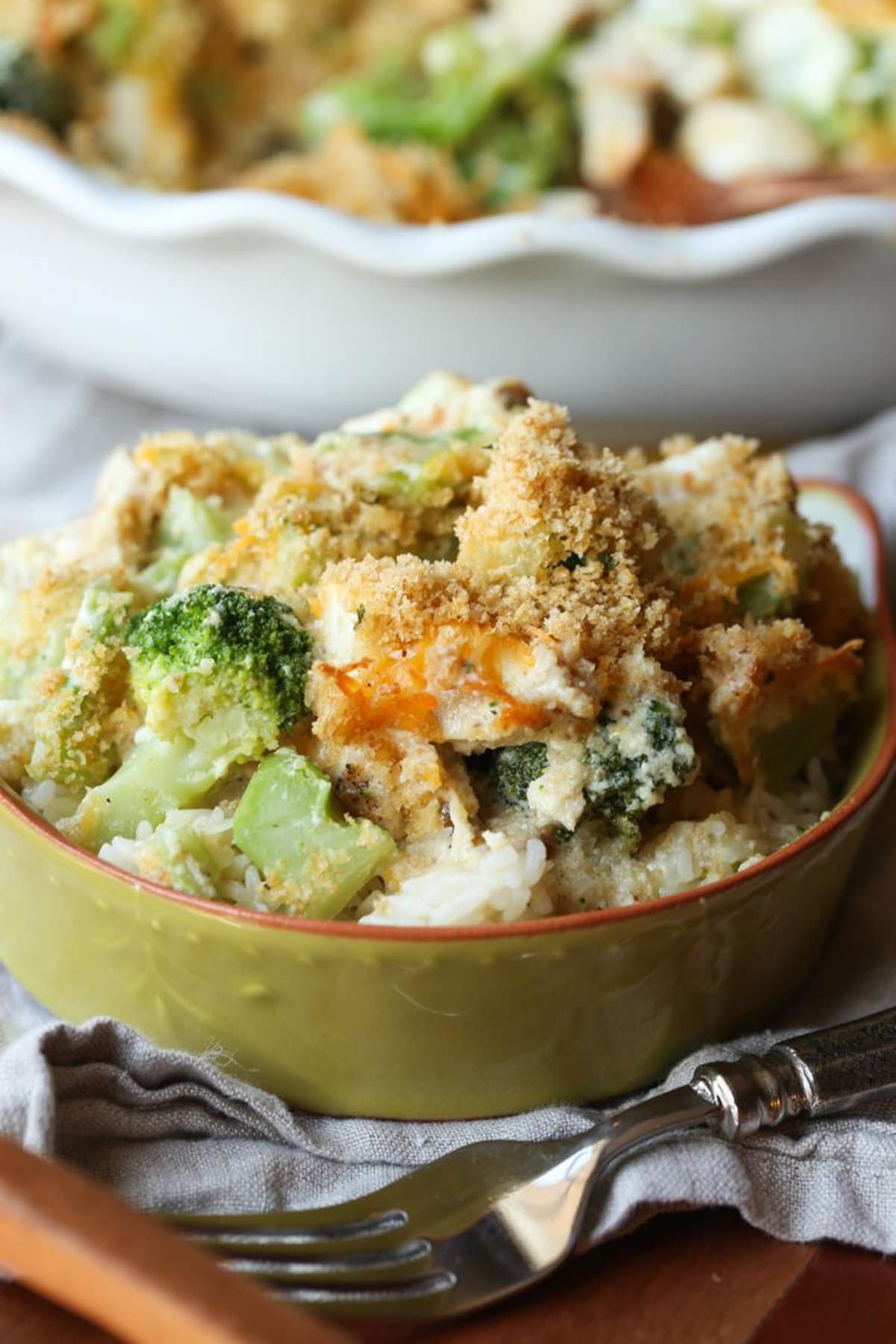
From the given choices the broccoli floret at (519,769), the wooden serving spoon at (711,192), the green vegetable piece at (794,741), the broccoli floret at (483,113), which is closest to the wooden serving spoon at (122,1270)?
the broccoli floret at (519,769)

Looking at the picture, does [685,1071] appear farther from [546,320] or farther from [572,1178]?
[546,320]

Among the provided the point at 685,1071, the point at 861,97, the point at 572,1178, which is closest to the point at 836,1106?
the point at 685,1071

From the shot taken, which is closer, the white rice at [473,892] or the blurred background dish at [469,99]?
the white rice at [473,892]

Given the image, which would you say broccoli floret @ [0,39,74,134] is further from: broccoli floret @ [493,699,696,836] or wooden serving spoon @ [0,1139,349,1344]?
wooden serving spoon @ [0,1139,349,1344]

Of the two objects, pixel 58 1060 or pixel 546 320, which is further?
pixel 546 320

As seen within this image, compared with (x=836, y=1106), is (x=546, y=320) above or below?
above

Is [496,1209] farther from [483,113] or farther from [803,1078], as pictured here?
[483,113]

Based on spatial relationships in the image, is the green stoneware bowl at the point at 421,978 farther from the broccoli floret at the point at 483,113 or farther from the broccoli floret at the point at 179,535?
the broccoli floret at the point at 483,113
